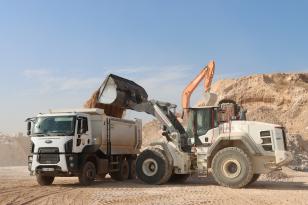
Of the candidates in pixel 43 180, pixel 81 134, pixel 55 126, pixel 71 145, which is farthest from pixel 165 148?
pixel 43 180

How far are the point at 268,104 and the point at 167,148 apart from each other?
40.5m

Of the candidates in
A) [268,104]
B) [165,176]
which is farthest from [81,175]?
[268,104]

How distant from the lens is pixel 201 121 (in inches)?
682

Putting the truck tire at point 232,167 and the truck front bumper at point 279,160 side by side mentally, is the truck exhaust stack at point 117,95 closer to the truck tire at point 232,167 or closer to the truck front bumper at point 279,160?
the truck tire at point 232,167

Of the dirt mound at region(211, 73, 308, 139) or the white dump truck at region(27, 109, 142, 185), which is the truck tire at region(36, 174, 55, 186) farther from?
the dirt mound at region(211, 73, 308, 139)

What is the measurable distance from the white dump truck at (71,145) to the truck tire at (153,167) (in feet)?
4.57

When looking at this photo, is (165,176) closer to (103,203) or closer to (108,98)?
(108,98)

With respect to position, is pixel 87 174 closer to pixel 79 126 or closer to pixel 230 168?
pixel 79 126

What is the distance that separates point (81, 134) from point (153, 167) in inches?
121

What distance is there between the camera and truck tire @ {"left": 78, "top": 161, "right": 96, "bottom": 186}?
16.3 m

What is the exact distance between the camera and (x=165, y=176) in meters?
17.2

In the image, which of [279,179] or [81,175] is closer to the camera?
[81,175]

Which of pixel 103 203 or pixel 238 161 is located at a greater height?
pixel 238 161

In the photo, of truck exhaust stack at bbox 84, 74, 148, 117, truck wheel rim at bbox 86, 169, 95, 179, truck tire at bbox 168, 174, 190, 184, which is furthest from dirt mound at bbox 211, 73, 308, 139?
truck wheel rim at bbox 86, 169, 95, 179
